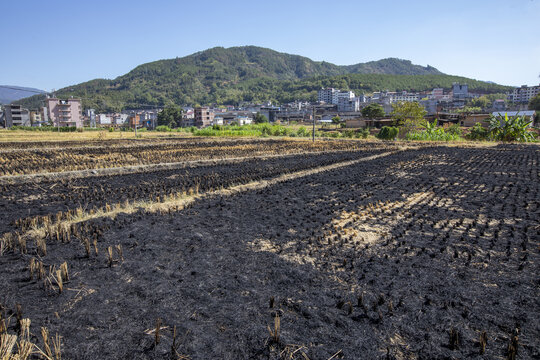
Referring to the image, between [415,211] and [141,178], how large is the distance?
1005 centimetres

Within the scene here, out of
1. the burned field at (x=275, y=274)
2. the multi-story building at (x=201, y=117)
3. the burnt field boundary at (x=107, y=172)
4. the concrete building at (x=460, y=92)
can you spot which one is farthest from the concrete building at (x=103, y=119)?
the concrete building at (x=460, y=92)

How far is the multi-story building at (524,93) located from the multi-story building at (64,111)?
14975cm

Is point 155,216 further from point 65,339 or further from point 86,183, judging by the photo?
point 86,183

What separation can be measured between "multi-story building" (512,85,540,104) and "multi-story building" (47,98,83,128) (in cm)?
14975

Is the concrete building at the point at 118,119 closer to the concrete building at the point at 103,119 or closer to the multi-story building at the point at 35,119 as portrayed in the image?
the concrete building at the point at 103,119

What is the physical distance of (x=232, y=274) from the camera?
4977 millimetres

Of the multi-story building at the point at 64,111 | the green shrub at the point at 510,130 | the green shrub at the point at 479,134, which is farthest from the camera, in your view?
the multi-story building at the point at 64,111

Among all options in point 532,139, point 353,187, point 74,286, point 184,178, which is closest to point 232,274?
point 74,286

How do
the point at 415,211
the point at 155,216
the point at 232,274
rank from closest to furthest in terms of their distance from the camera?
the point at 232,274 → the point at 155,216 → the point at 415,211

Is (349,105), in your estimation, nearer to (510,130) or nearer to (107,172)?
(510,130)

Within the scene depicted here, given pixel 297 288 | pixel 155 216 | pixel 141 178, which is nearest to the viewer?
pixel 297 288

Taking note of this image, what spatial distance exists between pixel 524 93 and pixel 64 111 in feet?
514

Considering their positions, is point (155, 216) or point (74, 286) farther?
point (155, 216)

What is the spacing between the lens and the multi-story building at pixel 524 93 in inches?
4906
